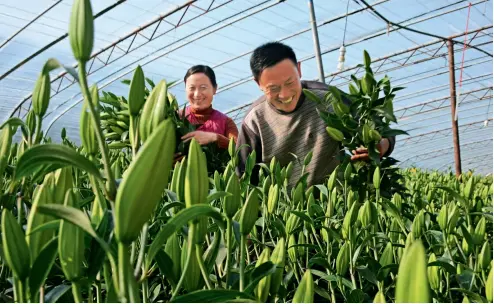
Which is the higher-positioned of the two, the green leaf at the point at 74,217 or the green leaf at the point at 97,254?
the green leaf at the point at 74,217

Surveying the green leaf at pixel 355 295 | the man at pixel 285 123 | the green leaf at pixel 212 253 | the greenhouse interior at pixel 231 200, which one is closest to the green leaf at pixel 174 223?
the greenhouse interior at pixel 231 200

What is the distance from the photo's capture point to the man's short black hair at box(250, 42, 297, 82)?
62.4 inches

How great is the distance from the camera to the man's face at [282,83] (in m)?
1.58

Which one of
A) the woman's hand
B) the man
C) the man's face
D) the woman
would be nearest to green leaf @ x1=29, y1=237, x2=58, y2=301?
the woman's hand

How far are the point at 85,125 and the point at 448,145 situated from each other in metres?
17.0

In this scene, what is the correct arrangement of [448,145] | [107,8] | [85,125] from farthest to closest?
[448,145]
[107,8]
[85,125]

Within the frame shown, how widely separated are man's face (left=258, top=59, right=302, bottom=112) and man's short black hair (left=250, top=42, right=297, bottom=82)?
0.06ft

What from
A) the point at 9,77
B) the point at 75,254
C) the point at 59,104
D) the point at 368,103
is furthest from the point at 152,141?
the point at 59,104

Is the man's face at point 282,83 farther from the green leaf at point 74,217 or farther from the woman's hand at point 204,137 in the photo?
the green leaf at point 74,217

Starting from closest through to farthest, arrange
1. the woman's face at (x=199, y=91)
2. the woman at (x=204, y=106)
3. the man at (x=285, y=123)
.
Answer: the man at (x=285, y=123) → the woman at (x=204, y=106) → the woman's face at (x=199, y=91)

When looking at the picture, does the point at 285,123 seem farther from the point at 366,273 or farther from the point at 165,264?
the point at 165,264

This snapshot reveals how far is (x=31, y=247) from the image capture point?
33 cm

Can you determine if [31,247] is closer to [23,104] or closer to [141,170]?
[141,170]

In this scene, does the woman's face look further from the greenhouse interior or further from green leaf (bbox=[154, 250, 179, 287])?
green leaf (bbox=[154, 250, 179, 287])
